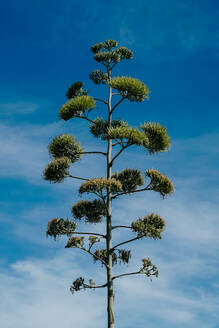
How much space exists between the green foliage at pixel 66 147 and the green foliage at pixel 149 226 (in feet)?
10.4

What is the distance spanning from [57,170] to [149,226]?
3383 millimetres

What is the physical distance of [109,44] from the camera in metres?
15.0

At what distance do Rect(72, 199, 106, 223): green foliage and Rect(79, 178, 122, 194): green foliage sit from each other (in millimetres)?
1228

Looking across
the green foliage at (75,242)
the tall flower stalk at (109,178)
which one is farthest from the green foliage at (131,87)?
the green foliage at (75,242)

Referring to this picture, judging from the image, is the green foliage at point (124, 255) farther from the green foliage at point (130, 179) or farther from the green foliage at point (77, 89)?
the green foliage at point (77, 89)

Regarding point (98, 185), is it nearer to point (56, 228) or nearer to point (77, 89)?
point (56, 228)

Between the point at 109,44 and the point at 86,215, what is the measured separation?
6757mm

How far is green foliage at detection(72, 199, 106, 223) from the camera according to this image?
40.9 feet

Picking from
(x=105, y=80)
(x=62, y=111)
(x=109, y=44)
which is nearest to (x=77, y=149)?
(x=62, y=111)

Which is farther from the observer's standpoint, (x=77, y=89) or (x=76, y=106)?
(x=77, y=89)

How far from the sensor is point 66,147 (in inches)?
508

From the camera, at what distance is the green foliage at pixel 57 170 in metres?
12.2

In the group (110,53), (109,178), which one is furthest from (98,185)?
(110,53)

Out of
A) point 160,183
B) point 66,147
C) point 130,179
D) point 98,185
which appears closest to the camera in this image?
point 98,185
